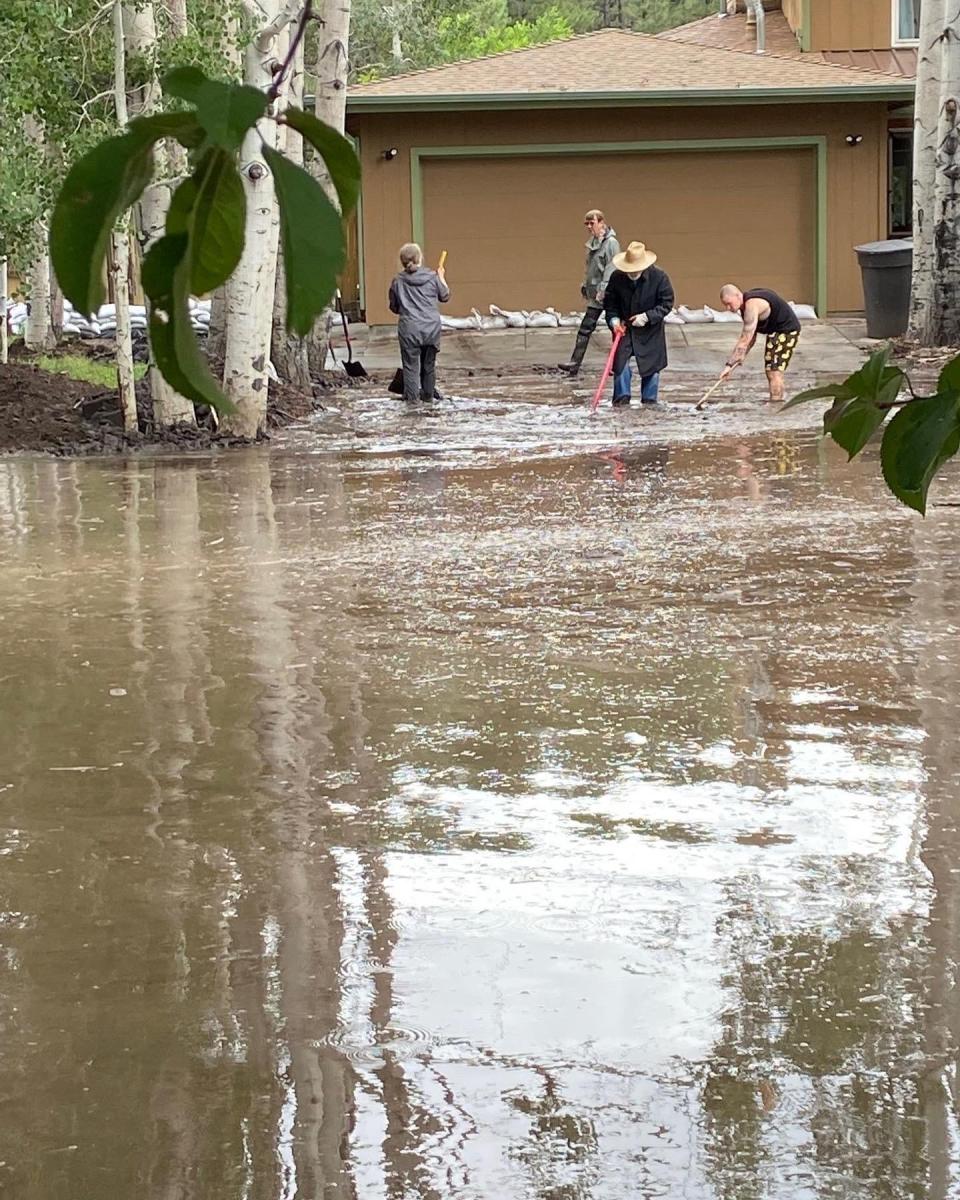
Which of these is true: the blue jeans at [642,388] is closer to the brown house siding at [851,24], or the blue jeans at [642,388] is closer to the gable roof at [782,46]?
the gable roof at [782,46]

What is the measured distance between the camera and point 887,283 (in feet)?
80.9

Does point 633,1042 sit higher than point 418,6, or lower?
lower

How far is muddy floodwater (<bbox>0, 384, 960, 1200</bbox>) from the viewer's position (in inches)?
142

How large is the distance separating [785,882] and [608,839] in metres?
0.60

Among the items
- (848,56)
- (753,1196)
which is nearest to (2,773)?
(753,1196)

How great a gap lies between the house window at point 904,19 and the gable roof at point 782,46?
230mm

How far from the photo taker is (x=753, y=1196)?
11.0ft

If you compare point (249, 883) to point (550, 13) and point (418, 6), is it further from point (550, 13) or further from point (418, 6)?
point (550, 13)

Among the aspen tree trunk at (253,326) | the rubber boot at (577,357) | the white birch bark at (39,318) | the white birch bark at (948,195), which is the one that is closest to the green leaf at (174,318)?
the aspen tree trunk at (253,326)

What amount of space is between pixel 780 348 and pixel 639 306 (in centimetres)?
144

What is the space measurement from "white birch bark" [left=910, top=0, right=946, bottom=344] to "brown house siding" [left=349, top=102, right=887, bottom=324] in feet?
16.1

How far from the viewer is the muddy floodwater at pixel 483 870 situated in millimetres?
3596

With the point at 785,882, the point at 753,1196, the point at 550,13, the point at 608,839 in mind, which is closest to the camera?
the point at 753,1196

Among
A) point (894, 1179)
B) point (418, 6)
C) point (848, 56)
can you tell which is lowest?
point (894, 1179)
